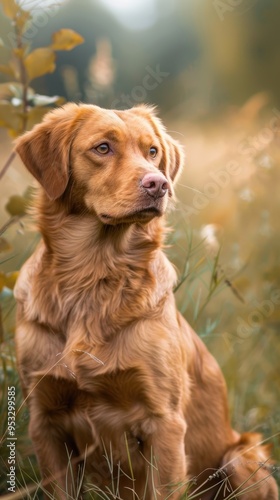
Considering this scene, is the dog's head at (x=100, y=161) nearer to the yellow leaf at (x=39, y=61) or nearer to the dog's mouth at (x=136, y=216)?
the dog's mouth at (x=136, y=216)

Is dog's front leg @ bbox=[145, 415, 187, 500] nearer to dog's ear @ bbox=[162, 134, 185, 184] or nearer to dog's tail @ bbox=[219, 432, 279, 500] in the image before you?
dog's tail @ bbox=[219, 432, 279, 500]

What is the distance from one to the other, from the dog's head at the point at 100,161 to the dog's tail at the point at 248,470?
1.09m

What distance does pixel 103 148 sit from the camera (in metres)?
2.72

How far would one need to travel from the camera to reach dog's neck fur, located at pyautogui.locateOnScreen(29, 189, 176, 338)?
278 centimetres

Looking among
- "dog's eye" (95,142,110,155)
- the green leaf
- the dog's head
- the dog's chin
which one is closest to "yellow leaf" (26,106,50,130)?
the dog's head

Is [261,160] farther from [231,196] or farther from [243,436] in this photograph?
[243,436]

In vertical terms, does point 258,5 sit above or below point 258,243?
above

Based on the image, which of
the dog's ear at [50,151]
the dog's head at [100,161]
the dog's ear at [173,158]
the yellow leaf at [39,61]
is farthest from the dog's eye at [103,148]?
the yellow leaf at [39,61]

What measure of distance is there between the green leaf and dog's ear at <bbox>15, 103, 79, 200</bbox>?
1.05 ft

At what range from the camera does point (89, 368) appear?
267cm

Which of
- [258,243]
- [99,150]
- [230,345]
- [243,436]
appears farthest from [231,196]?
[99,150]

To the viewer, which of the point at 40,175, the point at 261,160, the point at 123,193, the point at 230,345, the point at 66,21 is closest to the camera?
the point at 123,193

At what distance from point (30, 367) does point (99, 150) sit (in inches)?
32.0

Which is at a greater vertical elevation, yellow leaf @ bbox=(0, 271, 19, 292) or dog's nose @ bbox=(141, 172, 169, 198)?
dog's nose @ bbox=(141, 172, 169, 198)
